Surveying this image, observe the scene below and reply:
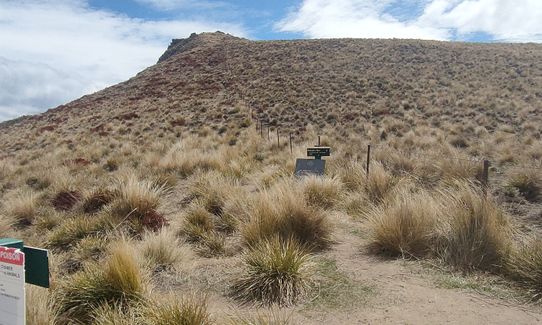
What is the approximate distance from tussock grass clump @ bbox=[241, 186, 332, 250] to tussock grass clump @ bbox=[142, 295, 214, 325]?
2394mm

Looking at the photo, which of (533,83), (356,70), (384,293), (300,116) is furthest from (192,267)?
(356,70)

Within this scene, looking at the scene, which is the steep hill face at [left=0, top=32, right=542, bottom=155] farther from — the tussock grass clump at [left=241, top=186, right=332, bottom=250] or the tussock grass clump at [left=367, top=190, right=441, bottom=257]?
the tussock grass clump at [left=241, top=186, right=332, bottom=250]

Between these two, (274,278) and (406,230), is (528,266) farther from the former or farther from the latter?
(274,278)

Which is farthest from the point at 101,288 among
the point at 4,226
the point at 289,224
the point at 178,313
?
the point at 4,226

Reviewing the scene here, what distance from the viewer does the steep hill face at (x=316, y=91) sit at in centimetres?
2541

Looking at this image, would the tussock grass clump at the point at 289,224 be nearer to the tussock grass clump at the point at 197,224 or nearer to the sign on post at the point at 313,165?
the tussock grass clump at the point at 197,224

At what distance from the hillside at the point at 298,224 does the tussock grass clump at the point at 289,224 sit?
21mm

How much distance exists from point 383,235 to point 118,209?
5.09 meters

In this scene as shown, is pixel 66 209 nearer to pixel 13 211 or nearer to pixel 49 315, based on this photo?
pixel 13 211

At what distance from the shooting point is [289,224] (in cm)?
668

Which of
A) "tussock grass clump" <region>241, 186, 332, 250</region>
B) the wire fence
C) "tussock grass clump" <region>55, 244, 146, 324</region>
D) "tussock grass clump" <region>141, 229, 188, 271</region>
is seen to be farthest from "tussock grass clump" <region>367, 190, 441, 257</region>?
"tussock grass clump" <region>55, 244, 146, 324</region>

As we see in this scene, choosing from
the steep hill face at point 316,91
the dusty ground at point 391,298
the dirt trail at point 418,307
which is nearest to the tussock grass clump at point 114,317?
the dusty ground at point 391,298

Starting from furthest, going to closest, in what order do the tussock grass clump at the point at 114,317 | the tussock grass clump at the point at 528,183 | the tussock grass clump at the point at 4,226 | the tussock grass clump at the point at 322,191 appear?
the tussock grass clump at the point at 528,183, the tussock grass clump at the point at 322,191, the tussock grass clump at the point at 4,226, the tussock grass clump at the point at 114,317

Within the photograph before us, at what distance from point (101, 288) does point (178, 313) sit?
1295mm
